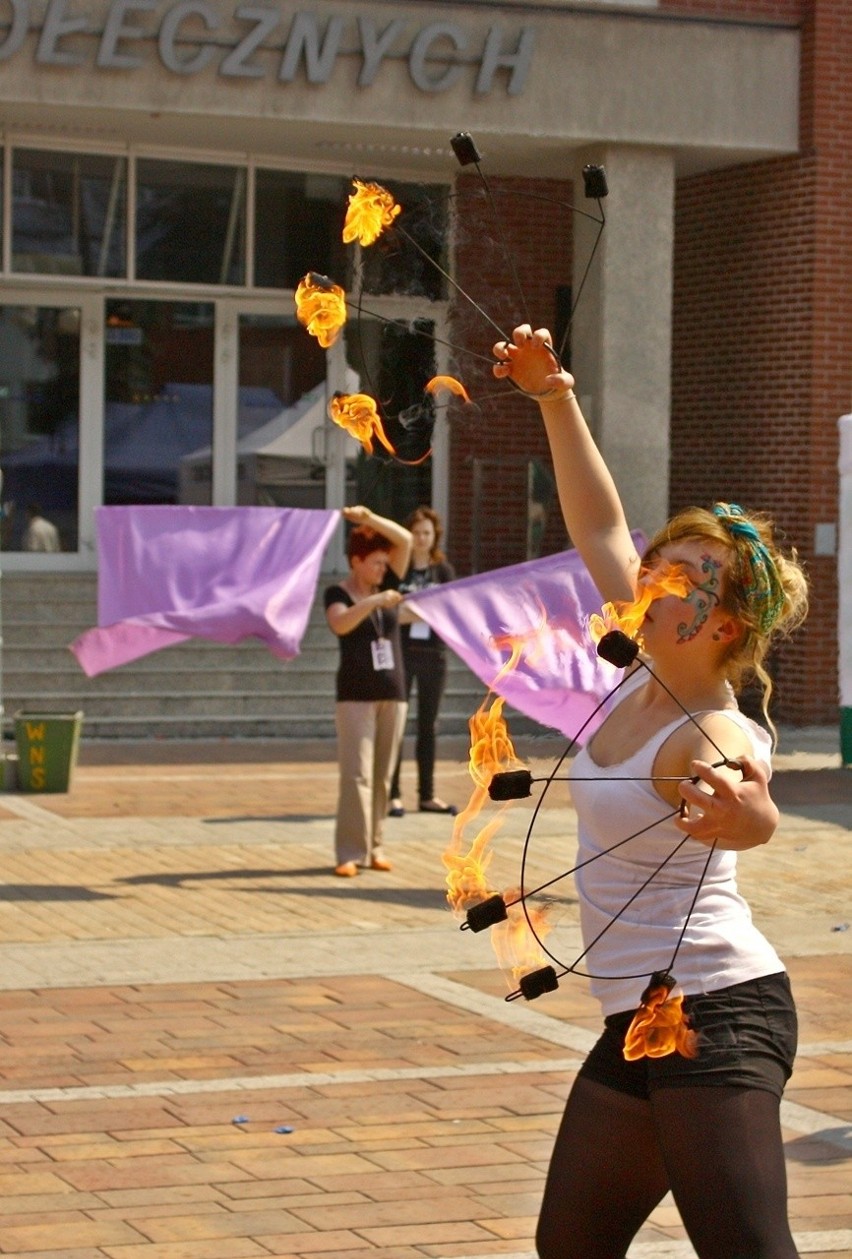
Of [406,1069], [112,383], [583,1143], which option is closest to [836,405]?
[112,383]

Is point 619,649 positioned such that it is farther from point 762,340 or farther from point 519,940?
point 762,340

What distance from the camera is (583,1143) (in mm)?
3748

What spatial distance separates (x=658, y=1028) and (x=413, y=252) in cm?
223

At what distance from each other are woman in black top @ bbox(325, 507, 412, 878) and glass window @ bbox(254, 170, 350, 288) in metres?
9.35

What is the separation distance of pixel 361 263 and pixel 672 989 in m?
1.99

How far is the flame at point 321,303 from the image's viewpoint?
4219 mm

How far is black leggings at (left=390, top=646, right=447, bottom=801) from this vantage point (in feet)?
44.8

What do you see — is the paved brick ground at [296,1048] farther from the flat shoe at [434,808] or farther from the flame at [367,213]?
the flame at [367,213]

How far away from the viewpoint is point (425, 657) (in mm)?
13672

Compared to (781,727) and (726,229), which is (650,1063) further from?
(726,229)

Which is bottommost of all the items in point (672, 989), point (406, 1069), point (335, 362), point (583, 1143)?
point (406, 1069)

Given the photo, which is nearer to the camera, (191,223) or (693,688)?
(693,688)

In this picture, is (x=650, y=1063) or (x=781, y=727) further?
(x=781, y=727)

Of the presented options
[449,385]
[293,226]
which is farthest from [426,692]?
[449,385]
